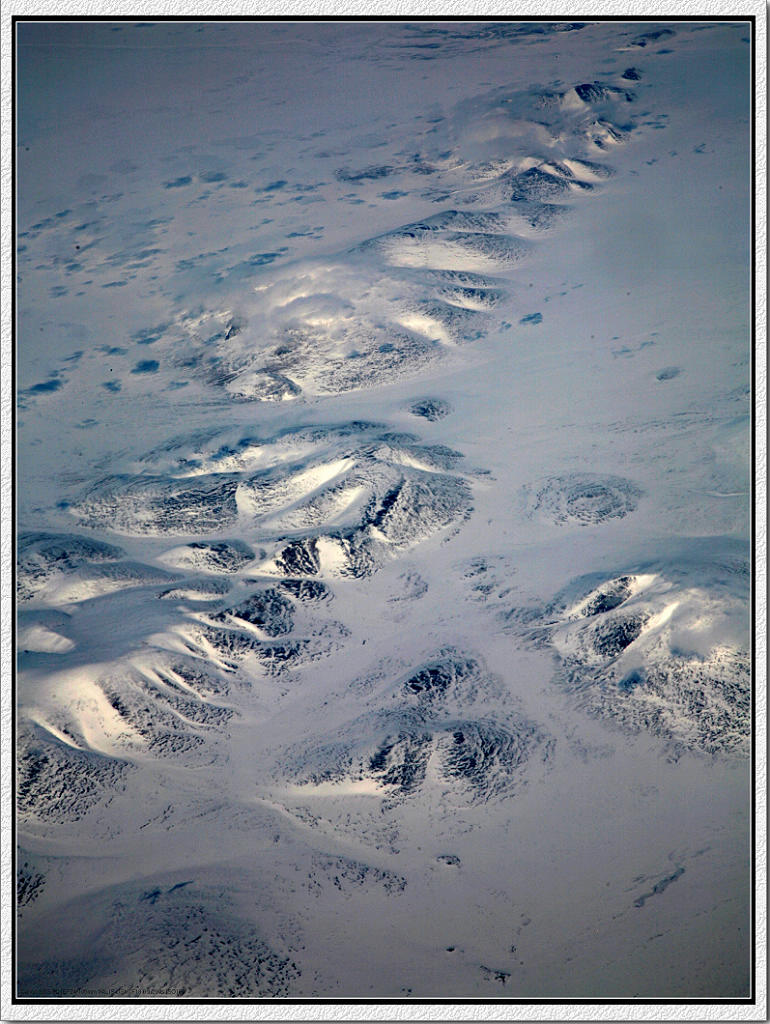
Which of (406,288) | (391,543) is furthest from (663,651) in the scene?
(406,288)

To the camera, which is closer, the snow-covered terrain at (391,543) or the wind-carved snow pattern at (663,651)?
the snow-covered terrain at (391,543)

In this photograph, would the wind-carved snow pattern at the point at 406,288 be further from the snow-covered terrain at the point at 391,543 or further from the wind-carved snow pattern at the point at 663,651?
the wind-carved snow pattern at the point at 663,651

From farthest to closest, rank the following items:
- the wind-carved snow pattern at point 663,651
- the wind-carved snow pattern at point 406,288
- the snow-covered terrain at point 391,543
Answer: the wind-carved snow pattern at point 406,288
the wind-carved snow pattern at point 663,651
the snow-covered terrain at point 391,543

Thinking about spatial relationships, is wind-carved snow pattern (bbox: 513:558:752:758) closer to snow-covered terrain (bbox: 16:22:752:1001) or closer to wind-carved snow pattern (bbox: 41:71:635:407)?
snow-covered terrain (bbox: 16:22:752:1001)

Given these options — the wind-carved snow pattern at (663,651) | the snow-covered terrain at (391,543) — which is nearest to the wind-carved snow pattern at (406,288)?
the snow-covered terrain at (391,543)

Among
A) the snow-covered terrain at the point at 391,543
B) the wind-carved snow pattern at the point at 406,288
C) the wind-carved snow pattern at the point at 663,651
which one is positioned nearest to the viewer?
the snow-covered terrain at the point at 391,543

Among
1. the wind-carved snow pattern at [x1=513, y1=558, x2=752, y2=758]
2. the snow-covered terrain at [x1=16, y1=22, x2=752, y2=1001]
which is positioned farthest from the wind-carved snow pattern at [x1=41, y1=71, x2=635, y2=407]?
the wind-carved snow pattern at [x1=513, y1=558, x2=752, y2=758]

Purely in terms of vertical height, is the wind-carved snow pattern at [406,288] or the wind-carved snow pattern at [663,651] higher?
the wind-carved snow pattern at [406,288]

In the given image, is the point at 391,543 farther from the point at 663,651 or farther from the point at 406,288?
the point at 406,288

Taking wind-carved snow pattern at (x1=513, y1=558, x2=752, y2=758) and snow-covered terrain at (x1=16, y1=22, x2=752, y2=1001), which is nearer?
snow-covered terrain at (x1=16, y1=22, x2=752, y2=1001)
